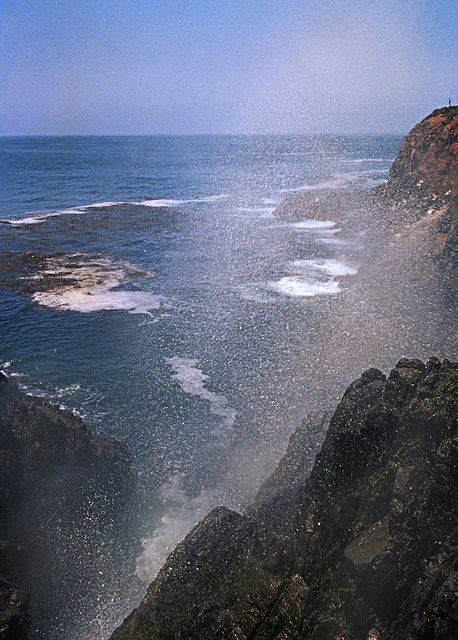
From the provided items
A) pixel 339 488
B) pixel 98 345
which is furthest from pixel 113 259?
pixel 339 488

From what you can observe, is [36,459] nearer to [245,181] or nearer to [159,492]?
[159,492]

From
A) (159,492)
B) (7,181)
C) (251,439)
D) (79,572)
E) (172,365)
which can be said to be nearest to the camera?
(79,572)

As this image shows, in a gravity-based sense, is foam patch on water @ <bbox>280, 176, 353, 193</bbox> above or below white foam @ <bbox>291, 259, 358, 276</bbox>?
above

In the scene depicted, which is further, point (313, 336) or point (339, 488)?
point (313, 336)

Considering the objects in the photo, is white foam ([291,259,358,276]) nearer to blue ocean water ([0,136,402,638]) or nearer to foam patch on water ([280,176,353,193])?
blue ocean water ([0,136,402,638])

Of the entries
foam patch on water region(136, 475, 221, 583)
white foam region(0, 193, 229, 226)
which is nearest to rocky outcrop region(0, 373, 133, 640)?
foam patch on water region(136, 475, 221, 583)

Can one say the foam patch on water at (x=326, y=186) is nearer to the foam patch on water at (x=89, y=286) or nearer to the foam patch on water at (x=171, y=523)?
the foam patch on water at (x=89, y=286)

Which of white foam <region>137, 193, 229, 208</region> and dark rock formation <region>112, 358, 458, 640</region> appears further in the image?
white foam <region>137, 193, 229, 208</region>
